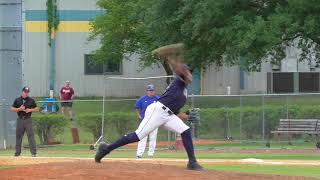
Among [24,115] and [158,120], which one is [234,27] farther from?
[158,120]

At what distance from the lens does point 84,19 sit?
4906 cm

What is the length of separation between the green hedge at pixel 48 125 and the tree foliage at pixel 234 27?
226 inches

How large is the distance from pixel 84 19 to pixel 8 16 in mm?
23136

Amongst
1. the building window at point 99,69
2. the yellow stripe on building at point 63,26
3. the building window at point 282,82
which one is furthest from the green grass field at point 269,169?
the yellow stripe on building at point 63,26

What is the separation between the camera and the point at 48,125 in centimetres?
2636

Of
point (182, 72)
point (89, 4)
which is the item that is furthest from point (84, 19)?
point (182, 72)

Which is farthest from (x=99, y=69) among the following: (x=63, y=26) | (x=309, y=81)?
(x=309, y=81)

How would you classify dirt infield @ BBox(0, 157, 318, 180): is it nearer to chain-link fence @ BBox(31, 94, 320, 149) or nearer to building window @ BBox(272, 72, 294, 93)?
chain-link fence @ BBox(31, 94, 320, 149)

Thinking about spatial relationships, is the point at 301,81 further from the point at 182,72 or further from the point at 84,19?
the point at 182,72

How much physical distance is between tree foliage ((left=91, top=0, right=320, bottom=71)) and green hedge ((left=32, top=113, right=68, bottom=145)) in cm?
574

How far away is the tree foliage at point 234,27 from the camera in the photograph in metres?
25.4

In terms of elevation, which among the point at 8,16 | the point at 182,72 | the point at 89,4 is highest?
the point at 89,4

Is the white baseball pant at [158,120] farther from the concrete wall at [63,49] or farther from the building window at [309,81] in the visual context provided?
the concrete wall at [63,49]

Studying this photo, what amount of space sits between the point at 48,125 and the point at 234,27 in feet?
25.5
